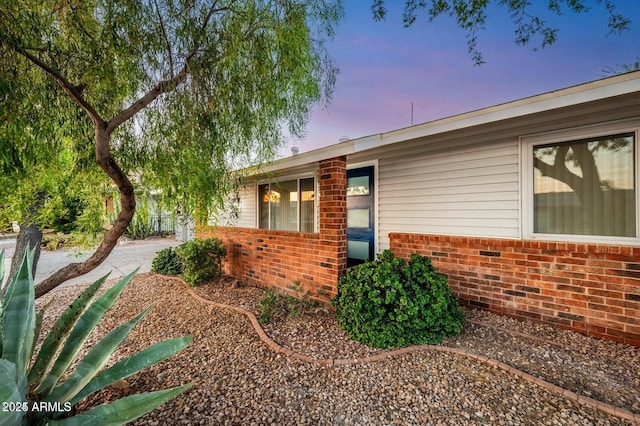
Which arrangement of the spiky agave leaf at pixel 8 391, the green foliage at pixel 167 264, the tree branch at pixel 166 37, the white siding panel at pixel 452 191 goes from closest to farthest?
the spiky agave leaf at pixel 8 391 → the tree branch at pixel 166 37 → the white siding panel at pixel 452 191 → the green foliage at pixel 167 264

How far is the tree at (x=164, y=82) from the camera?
239 centimetres

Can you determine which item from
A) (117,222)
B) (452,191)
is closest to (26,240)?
(117,222)

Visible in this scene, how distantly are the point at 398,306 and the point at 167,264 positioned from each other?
6.22 metres

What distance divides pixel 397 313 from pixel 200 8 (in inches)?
141

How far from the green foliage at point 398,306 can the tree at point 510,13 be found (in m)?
3.20

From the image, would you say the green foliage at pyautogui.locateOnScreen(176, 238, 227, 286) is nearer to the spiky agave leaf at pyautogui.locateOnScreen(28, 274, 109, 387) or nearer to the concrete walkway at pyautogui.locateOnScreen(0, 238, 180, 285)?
the concrete walkway at pyautogui.locateOnScreen(0, 238, 180, 285)

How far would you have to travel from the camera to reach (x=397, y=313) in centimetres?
308

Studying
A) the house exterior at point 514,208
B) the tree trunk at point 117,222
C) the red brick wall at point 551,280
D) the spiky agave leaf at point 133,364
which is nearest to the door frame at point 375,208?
the house exterior at point 514,208

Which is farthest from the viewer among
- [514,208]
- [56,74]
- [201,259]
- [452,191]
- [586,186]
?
[201,259]

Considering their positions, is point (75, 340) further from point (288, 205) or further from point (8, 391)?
point (288, 205)

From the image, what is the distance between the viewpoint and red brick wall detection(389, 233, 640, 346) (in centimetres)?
306

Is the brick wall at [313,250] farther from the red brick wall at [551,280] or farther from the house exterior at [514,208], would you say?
the red brick wall at [551,280]

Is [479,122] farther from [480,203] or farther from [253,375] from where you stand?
[253,375]

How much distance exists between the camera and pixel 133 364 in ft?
5.55
